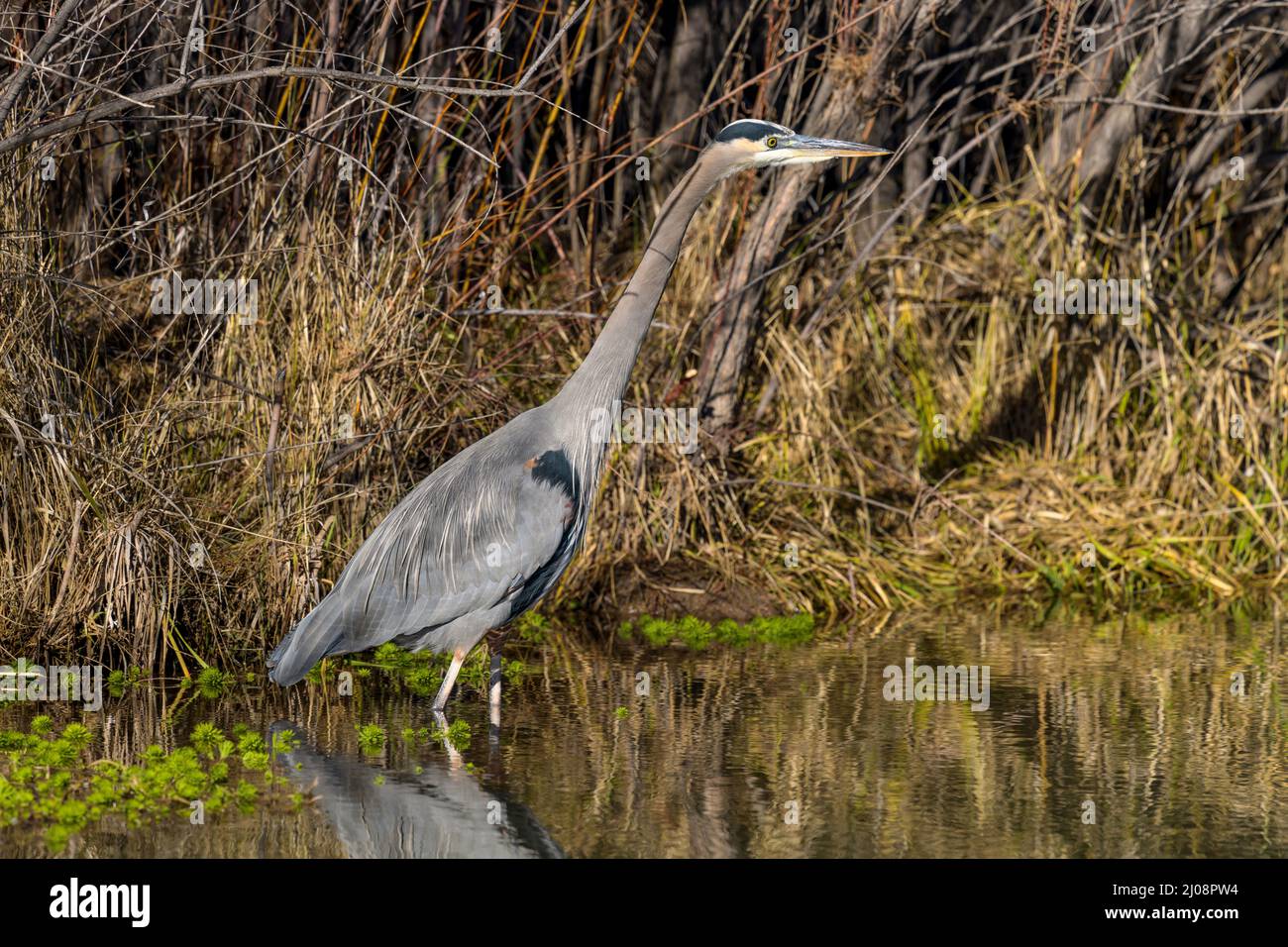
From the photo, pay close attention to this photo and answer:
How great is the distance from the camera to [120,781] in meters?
4.79

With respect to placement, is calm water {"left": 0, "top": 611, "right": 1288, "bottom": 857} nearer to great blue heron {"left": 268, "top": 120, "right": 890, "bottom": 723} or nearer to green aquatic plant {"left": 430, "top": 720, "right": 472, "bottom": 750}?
green aquatic plant {"left": 430, "top": 720, "right": 472, "bottom": 750}

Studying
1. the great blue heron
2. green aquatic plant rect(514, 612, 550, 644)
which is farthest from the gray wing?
green aquatic plant rect(514, 612, 550, 644)

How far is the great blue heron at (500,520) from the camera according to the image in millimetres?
5773

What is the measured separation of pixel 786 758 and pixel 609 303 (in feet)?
11.0

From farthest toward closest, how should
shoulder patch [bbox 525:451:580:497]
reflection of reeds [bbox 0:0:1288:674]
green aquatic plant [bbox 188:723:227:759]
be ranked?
reflection of reeds [bbox 0:0:1288:674] < shoulder patch [bbox 525:451:580:497] < green aquatic plant [bbox 188:723:227:759]

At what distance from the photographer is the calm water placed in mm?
4445

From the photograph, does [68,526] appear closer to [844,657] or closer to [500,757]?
[500,757]

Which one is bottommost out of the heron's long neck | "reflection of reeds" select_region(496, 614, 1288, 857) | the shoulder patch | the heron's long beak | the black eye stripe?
"reflection of reeds" select_region(496, 614, 1288, 857)

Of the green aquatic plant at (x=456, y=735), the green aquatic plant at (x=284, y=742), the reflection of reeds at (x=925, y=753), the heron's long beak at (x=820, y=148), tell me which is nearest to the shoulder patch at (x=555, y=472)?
the reflection of reeds at (x=925, y=753)

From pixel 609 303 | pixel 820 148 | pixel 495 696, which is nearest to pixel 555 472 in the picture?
pixel 495 696

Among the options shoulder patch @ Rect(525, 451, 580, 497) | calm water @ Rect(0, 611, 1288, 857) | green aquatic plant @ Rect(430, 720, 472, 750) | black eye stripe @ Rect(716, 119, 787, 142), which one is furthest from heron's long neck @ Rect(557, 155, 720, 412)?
green aquatic plant @ Rect(430, 720, 472, 750)

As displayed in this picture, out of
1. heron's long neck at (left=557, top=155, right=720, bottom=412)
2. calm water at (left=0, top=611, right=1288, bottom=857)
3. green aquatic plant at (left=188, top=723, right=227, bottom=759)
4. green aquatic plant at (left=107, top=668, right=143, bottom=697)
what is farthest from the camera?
heron's long neck at (left=557, top=155, right=720, bottom=412)

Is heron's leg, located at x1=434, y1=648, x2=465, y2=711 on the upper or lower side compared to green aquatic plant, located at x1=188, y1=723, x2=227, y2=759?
upper

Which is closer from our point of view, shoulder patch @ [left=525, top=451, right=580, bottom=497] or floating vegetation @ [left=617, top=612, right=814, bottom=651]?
shoulder patch @ [left=525, top=451, right=580, bottom=497]
